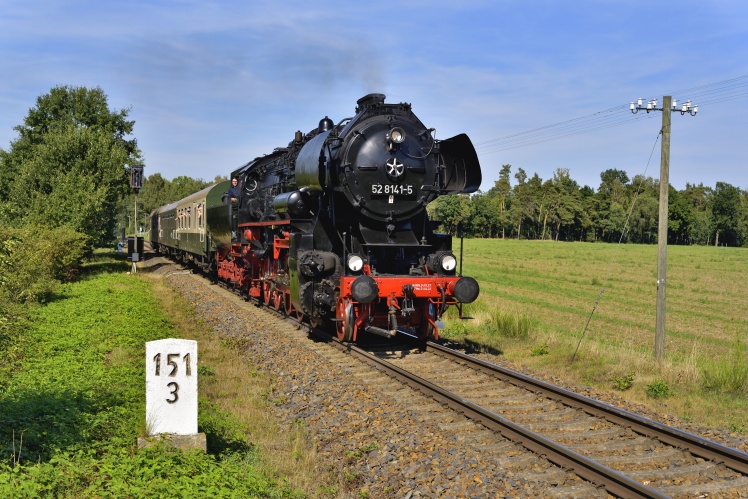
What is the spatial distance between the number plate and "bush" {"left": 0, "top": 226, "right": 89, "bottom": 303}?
8103 millimetres

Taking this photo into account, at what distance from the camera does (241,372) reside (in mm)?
9617

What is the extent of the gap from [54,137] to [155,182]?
90049mm

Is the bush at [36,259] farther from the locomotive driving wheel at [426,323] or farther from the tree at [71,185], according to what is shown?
the locomotive driving wheel at [426,323]

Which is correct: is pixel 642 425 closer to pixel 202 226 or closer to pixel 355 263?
pixel 355 263

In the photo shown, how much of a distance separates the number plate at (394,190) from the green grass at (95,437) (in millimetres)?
4701

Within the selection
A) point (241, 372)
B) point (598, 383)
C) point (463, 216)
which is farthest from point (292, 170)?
point (463, 216)

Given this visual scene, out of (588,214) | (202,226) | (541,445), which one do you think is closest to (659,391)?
(541,445)

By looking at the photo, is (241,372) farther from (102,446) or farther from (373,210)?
(102,446)

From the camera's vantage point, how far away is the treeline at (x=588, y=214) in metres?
107

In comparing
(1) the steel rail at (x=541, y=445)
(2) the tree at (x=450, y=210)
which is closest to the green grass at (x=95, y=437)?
(1) the steel rail at (x=541, y=445)

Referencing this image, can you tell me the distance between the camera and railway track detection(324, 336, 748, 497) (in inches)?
210

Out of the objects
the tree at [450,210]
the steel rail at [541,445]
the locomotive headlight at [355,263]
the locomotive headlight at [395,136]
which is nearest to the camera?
the steel rail at [541,445]

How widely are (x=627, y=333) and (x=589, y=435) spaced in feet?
40.0

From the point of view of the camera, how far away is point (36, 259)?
16.4 metres
